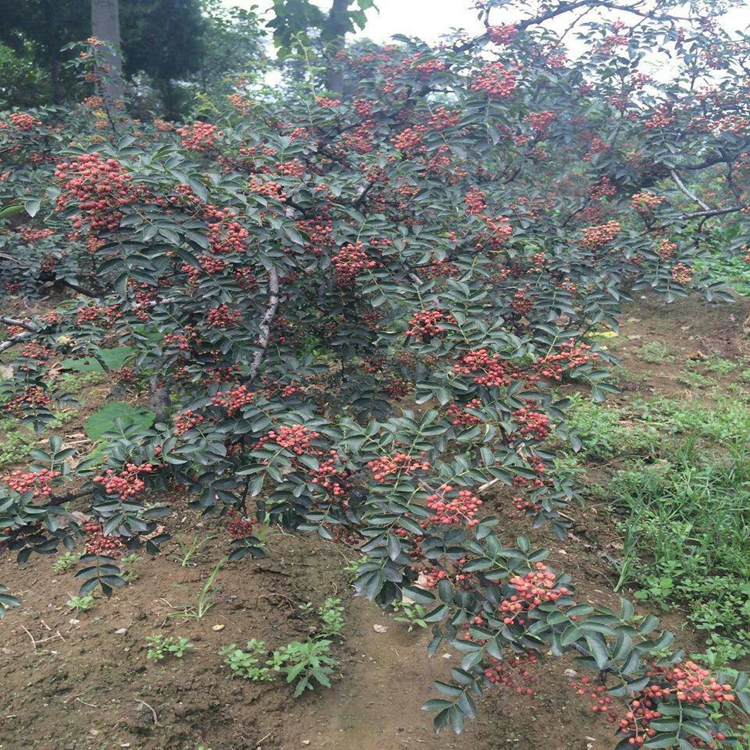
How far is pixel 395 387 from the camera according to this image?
8.41 ft

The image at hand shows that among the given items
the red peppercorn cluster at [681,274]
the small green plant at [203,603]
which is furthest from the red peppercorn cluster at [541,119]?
the small green plant at [203,603]

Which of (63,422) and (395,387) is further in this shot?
(63,422)

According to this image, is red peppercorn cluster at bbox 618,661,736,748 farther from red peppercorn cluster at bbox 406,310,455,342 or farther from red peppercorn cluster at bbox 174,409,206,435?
red peppercorn cluster at bbox 174,409,206,435

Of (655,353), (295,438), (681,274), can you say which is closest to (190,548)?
(295,438)

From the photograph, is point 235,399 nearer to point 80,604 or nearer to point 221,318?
point 221,318

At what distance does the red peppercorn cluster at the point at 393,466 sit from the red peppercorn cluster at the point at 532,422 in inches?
14.0

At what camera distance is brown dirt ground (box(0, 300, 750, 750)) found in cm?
224

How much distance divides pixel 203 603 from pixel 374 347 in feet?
4.37

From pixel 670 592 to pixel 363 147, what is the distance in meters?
2.65

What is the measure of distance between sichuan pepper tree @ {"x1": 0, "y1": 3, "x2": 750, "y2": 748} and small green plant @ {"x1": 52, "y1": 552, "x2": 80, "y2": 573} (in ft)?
1.62

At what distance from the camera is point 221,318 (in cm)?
221

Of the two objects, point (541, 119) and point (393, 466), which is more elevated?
point (541, 119)

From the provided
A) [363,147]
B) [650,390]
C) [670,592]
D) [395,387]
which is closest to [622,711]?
[670,592]

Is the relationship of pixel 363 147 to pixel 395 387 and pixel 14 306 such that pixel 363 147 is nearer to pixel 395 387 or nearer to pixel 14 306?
pixel 395 387
